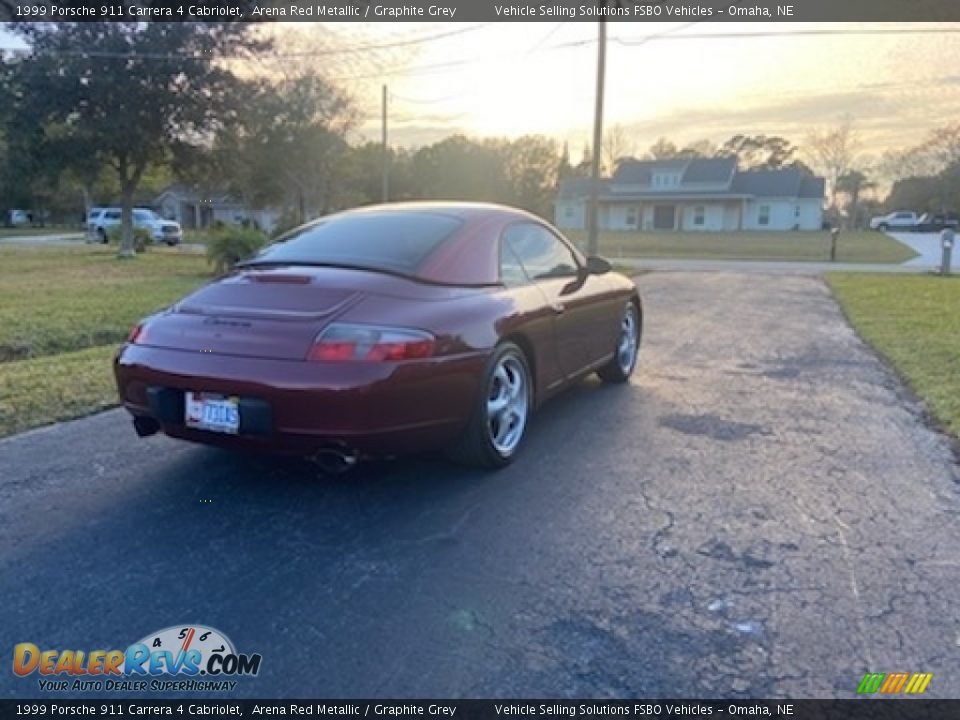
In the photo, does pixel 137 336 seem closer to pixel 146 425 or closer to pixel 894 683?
pixel 146 425

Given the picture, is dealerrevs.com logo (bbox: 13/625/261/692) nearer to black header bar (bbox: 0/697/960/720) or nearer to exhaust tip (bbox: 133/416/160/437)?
black header bar (bbox: 0/697/960/720)

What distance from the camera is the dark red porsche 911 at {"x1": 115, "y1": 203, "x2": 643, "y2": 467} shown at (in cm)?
317

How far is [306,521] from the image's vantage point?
3275 mm

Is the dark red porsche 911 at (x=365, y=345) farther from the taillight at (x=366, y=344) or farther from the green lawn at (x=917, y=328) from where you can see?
the green lawn at (x=917, y=328)

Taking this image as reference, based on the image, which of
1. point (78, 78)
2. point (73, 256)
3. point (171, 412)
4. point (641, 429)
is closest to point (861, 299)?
point (641, 429)

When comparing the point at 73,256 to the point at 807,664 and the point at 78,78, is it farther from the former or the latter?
the point at 807,664

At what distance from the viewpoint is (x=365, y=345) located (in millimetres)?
3209

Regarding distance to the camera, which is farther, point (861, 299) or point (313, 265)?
point (861, 299)

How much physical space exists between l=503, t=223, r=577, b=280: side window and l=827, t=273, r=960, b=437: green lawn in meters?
2.85

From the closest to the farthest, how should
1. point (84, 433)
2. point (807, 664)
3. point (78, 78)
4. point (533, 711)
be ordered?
point (533, 711) < point (807, 664) < point (84, 433) < point (78, 78)

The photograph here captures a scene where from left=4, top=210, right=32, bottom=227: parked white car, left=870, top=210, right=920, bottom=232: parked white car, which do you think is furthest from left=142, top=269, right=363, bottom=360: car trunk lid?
left=870, top=210, right=920, bottom=232: parked white car

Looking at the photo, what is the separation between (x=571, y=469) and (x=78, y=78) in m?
21.7

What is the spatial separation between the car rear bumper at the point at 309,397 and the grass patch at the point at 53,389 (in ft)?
5.87

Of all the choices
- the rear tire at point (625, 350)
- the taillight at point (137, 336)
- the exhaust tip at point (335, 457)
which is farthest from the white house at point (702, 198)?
the exhaust tip at point (335, 457)
